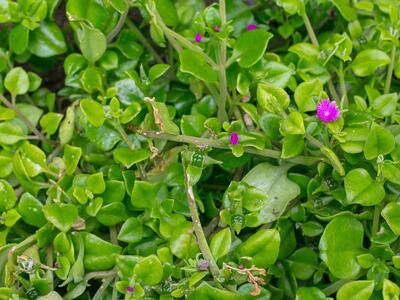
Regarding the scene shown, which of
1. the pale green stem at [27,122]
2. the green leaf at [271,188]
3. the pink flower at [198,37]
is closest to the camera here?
the green leaf at [271,188]

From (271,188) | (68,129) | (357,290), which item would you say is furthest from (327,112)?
(68,129)

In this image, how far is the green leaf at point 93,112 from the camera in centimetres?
104

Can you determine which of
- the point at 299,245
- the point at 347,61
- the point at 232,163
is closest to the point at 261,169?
the point at 232,163

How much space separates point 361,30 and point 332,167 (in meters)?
0.34

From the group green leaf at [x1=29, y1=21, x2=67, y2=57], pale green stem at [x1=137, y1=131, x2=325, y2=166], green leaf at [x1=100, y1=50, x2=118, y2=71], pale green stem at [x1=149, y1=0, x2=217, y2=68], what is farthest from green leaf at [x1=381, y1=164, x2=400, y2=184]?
green leaf at [x1=29, y1=21, x2=67, y2=57]

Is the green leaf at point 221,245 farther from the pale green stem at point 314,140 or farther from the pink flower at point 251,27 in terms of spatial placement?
the pink flower at point 251,27

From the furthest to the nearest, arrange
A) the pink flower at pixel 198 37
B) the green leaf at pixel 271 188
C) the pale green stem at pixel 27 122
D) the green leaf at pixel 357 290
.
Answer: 1. the pale green stem at pixel 27 122
2. the pink flower at pixel 198 37
3. the green leaf at pixel 271 188
4. the green leaf at pixel 357 290

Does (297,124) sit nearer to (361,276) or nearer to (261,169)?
(261,169)

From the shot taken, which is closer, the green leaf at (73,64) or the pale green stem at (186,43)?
the pale green stem at (186,43)

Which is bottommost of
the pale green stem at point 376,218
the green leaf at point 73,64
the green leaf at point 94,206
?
the pale green stem at point 376,218

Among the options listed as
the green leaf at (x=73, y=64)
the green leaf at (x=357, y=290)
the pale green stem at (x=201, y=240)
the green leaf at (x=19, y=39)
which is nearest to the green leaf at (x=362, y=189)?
the green leaf at (x=357, y=290)

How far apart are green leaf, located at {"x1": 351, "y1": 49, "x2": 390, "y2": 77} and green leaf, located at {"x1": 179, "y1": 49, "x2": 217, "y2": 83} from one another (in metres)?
0.26

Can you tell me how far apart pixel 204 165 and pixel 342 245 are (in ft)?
0.77

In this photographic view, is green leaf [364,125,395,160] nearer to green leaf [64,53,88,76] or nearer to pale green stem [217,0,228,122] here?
pale green stem [217,0,228,122]
